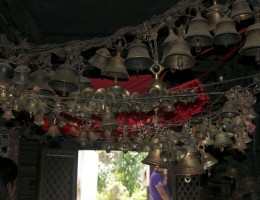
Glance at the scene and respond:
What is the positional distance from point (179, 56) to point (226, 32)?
0.53 m

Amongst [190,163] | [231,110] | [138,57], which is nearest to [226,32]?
[138,57]

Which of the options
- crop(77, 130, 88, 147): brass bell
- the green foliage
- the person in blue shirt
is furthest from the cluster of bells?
the green foliage

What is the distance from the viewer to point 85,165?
21.8 meters

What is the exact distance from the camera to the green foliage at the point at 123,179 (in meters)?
25.5

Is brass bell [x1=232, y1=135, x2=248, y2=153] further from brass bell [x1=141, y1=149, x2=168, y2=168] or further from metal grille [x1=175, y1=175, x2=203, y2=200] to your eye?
metal grille [x1=175, y1=175, x2=203, y2=200]

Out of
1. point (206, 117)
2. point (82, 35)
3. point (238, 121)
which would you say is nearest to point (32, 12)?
point (82, 35)

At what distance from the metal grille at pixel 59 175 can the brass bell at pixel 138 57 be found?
4.92 m

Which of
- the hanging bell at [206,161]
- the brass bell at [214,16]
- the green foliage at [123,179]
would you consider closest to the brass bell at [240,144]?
the hanging bell at [206,161]

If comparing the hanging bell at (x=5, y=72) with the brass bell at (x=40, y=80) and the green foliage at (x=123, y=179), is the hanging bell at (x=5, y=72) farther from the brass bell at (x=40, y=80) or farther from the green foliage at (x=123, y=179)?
the green foliage at (x=123, y=179)

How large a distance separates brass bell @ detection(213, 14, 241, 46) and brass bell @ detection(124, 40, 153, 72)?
2.48 ft

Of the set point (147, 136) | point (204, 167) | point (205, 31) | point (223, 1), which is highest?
point (223, 1)

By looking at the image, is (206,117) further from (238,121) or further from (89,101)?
Result: (89,101)

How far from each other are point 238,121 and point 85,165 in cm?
1717

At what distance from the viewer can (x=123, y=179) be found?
85.8ft
